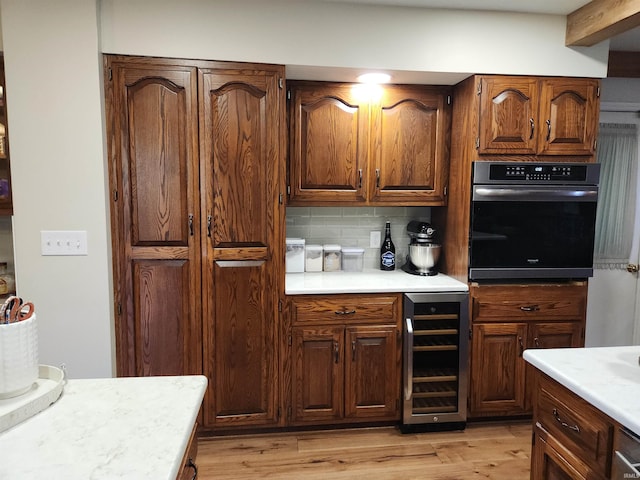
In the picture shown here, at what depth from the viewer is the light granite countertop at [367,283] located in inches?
102

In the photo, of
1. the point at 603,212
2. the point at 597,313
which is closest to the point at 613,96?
the point at 603,212

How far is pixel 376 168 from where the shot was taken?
284 cm

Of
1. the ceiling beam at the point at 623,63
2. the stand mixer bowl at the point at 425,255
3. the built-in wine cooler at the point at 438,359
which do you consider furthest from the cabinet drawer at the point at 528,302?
the ceiling beam at the point at 623,63

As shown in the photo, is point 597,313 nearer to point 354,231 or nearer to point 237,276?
point 354,231

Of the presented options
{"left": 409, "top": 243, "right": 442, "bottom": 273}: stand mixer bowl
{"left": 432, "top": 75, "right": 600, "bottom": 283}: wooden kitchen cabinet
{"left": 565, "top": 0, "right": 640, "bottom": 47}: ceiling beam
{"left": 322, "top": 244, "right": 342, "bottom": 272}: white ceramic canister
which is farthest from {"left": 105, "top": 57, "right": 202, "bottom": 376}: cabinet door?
{"left": 565, "top": 0, "right": 640, "bottom": 47}: ceiling beam

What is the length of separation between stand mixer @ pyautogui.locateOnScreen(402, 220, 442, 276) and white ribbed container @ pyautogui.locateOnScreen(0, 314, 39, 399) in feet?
7.50

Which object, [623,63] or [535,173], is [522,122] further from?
[623,63]

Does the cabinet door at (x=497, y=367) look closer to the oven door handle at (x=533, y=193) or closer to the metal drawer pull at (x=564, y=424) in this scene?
the oven door handle at (x=533, y=193)

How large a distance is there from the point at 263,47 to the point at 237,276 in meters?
1.26

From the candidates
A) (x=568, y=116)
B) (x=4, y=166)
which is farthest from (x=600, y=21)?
(x=4, y=166)

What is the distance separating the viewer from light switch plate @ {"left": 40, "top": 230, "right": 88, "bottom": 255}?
89.4 inches

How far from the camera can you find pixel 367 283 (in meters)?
2.73

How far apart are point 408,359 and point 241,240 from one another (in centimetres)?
120

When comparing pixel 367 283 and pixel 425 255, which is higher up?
pixel 425 255
